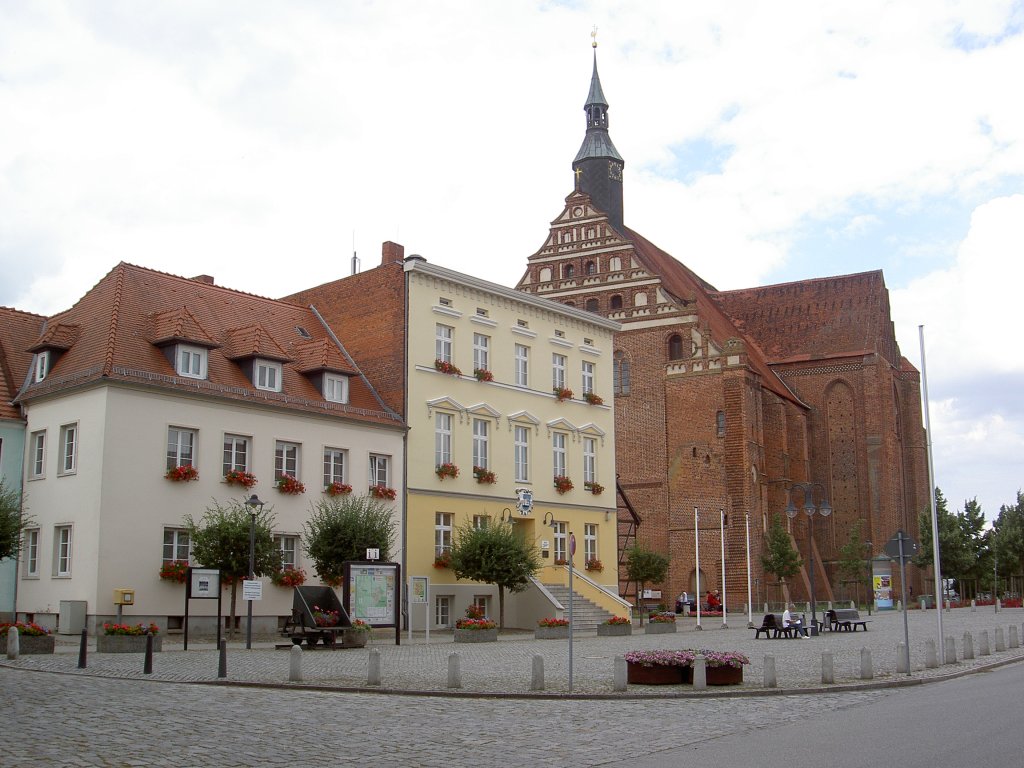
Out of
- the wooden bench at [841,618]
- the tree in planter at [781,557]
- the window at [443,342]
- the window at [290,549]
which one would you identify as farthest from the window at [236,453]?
the tree in planter at [781,557]

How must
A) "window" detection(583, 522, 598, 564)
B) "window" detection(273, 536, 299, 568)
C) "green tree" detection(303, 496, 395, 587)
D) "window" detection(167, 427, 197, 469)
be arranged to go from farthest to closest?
"window" detection(583, 522, 598, 564) < "window" detection(273, 536, 299, 568) < "green tree" detection(303, 496, 395, 587) < "window" detection(167, 427, 197, 469)

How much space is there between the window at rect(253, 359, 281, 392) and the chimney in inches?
348

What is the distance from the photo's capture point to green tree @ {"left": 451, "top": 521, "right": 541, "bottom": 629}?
118 feet

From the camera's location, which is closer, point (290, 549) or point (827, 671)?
point (827, 671)

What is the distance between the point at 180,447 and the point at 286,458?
12.4ft

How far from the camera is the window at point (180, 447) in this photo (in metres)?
31.4

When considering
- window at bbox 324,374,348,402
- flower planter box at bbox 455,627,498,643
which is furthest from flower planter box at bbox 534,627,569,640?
window at bbox 324,374,348,402

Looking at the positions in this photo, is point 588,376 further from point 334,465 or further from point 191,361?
point 191,361

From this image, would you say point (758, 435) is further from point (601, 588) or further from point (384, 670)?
point (384, 670)

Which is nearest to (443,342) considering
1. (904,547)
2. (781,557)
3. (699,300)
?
(904,547)

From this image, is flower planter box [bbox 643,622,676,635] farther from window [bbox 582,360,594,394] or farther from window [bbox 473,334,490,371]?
window [bbox 473,334,490,371]

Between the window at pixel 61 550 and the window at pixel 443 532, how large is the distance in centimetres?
1243

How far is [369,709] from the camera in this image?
15352 mm

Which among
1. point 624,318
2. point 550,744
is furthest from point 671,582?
point 550,744
